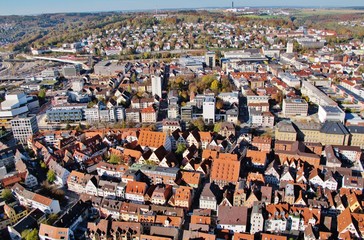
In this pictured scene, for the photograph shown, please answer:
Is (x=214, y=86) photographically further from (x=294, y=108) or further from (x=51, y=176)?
(x=51, y=176)

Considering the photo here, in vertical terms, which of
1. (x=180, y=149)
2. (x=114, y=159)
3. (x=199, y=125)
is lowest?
(x=180, y=149)

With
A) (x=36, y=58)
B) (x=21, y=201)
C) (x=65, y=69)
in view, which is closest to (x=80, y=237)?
(x=21, y=201)

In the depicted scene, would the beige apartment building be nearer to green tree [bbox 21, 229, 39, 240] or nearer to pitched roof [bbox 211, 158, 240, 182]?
pitched roof [bbox 211, 158, 240, 182]

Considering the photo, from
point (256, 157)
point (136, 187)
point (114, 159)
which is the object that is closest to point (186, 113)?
point (114, 159)

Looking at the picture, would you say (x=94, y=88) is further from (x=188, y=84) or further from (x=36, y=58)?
(x=36, y=58)

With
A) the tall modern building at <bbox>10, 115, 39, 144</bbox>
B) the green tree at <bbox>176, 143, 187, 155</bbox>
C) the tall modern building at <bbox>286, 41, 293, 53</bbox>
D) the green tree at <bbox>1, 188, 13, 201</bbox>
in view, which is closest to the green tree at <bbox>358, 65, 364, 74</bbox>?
the tall modern building at <bbox>286, 41, 293, 53</bbox>

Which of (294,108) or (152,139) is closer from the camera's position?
(152,139)

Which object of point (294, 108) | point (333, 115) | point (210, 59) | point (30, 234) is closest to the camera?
point (30, 234)
